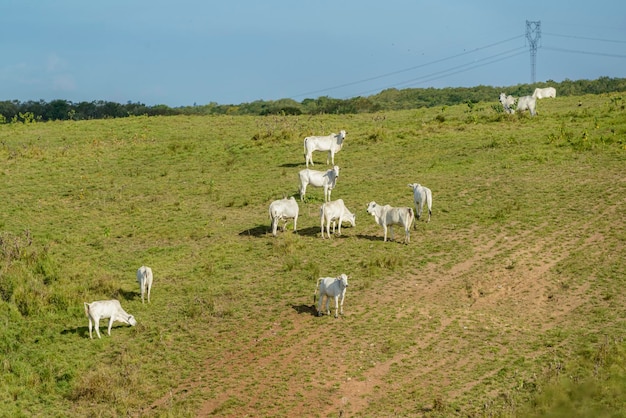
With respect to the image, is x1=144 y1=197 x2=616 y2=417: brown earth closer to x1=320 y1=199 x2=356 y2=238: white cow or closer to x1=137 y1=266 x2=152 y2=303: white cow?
x1=137 y1=266 x2=152 y2=303: white cow

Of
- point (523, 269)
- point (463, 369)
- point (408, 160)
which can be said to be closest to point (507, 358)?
point (463, 369)

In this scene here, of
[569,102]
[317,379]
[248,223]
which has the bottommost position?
[317,379]

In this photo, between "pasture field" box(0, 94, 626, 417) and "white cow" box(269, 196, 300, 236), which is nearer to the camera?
"pasture field" box(0, 94, 626, 417)

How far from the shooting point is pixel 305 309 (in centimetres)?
2252

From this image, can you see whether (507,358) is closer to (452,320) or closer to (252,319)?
(452,320)

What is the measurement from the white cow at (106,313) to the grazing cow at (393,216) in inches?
333

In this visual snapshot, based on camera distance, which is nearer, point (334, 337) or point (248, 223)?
point (334, 337)

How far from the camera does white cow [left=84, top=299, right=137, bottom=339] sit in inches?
834

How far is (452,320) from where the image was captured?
71.9 ft

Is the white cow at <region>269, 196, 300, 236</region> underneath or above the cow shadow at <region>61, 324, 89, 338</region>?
above

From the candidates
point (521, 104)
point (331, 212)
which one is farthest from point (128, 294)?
point (521, 104)

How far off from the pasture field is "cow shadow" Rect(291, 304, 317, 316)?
0.20m

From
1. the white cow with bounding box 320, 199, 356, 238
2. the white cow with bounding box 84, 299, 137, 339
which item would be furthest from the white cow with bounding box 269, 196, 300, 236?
the white cow with bounding box 84, 299, 137, 339

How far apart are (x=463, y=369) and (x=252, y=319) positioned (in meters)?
5.64
